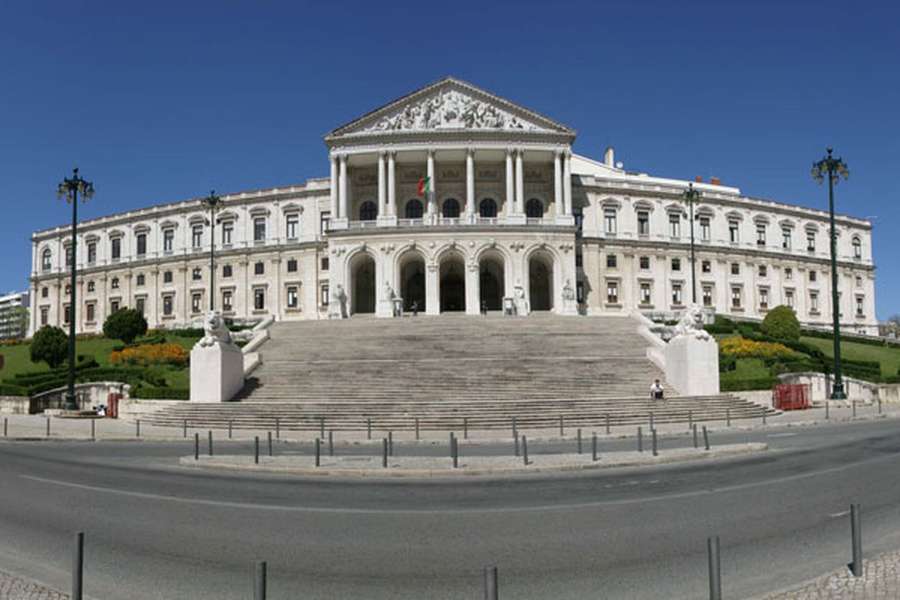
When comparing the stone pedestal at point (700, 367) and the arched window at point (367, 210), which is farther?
the arched window at point (367, 210)

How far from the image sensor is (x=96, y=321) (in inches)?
3329

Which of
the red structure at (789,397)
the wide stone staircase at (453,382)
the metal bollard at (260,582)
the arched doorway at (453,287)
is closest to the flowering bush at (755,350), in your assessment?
the wide stone staircase at (453,382)

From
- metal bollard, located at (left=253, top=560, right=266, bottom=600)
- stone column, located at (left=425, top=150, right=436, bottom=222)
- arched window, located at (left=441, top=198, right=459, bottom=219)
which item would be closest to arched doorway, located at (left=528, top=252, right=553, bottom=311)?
arched window, located at (left=441, top=198, right=459, bottom=219)

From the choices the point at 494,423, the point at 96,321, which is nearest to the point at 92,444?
the point at 494,423

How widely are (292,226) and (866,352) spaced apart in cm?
5586

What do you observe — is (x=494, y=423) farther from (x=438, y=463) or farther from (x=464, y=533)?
(x=464, y=533)

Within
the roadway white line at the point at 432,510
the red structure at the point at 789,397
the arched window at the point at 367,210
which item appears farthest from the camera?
the arched window at the point at 367,210

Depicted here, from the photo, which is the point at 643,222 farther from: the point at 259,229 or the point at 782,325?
the point at 259,229

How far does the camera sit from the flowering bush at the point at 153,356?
43.1 meters

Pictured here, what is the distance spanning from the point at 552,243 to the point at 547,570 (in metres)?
56.2

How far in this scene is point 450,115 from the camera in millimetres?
66188

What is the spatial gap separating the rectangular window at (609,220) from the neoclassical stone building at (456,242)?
16cm

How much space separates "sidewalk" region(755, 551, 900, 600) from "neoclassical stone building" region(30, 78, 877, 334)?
171ft

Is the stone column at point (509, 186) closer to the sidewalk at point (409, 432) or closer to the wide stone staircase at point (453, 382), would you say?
the wide stone staircase at point (453, 382)
